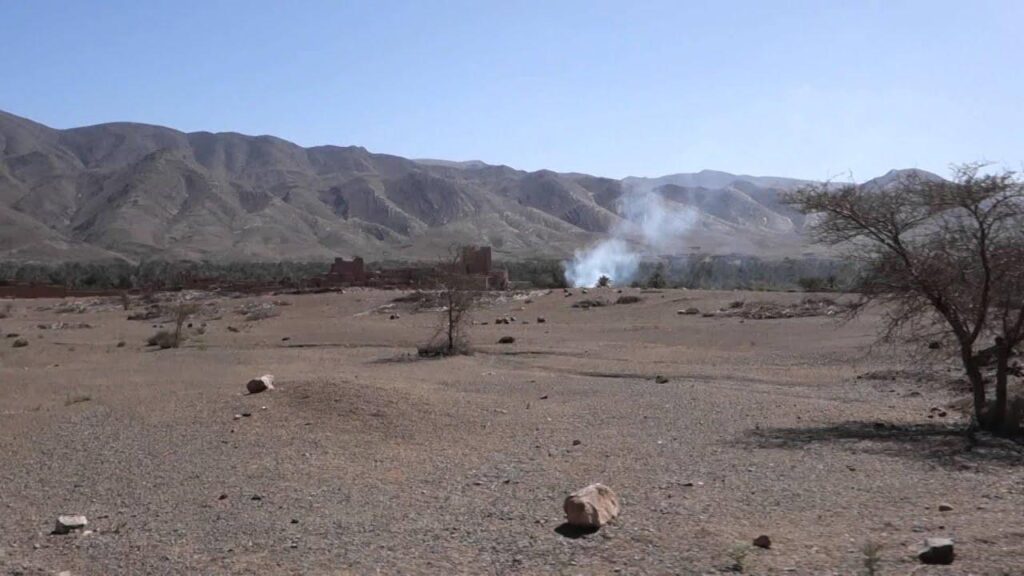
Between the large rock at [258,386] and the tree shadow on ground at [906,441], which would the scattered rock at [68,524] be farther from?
the large rock at [258,386]

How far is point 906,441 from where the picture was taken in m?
14.4

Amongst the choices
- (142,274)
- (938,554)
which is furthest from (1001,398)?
(142,274)

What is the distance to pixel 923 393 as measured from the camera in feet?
68.6

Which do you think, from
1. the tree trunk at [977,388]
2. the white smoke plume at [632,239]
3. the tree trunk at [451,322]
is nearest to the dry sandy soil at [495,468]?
the tree trunk at [977,388]

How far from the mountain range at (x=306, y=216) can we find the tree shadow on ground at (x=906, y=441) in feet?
A: 365

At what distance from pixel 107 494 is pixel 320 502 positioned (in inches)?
119

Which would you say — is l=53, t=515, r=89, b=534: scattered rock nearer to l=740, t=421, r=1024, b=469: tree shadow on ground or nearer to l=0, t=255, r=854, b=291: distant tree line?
l=740, t=421, r=1024, b=469: tree shadow on ground

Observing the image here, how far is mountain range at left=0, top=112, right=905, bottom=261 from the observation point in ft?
445

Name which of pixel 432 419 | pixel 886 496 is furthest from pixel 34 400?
pixel 886 496

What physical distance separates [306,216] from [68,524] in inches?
5894

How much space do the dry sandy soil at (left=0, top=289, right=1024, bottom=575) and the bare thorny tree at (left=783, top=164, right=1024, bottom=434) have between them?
1523 mm

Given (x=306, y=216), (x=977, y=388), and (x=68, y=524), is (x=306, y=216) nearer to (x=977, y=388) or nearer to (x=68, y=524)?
(x=977, y=388)

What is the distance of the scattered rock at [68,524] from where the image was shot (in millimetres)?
10523

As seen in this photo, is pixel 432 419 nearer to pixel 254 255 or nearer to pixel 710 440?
pixel 710 440
